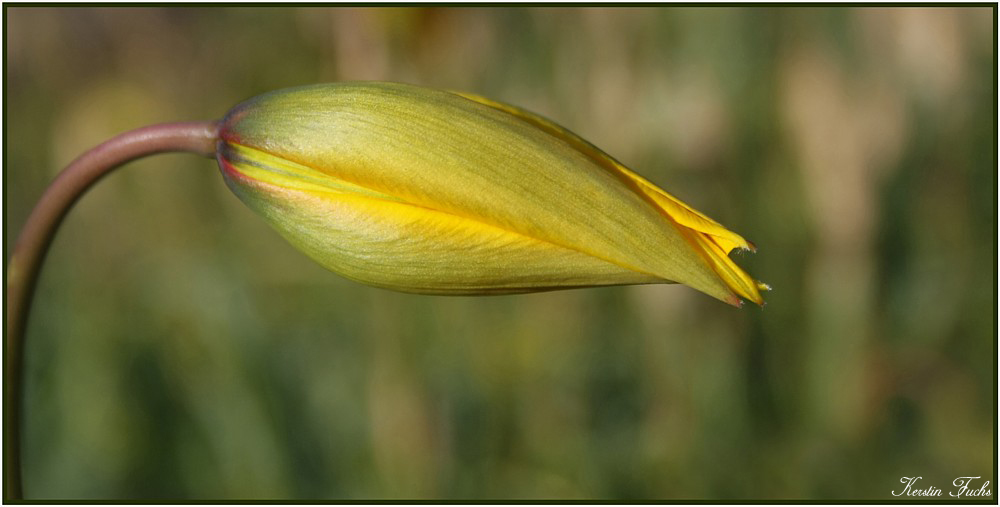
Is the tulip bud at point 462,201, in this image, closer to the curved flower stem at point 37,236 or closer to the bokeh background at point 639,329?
the curved flower stem at point 37,236

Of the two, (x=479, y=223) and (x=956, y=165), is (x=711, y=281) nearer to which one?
(x=479, y=223)

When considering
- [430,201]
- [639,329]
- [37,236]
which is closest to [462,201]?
[430,201]

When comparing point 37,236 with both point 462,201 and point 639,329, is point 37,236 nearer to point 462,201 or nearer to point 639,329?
point 462,201

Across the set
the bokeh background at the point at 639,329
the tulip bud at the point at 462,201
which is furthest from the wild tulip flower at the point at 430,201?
the bokeh background at the point at 639,329

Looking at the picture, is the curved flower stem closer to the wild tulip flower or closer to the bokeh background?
the wild tulip flower

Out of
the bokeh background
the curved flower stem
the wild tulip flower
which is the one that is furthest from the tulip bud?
the bokeh background

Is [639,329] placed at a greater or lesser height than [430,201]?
lesser
